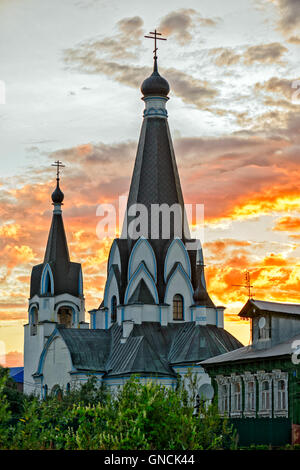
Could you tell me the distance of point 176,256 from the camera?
46125mm

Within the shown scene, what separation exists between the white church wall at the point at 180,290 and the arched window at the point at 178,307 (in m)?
0.19

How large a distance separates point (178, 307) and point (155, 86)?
11456 mm

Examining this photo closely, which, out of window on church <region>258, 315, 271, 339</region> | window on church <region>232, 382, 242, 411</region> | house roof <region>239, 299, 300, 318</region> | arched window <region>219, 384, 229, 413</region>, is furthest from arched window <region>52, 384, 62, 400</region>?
window on church <region>258, 315, 271, 339</region>

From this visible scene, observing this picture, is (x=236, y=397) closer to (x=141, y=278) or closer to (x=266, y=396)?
(x=266, y=396)

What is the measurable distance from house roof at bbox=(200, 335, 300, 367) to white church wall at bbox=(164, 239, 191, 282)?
10.8m

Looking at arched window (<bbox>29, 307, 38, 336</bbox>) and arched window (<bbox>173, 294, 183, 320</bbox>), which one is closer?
arched window (<bbox>173, 294, 183, 320</bbox>)

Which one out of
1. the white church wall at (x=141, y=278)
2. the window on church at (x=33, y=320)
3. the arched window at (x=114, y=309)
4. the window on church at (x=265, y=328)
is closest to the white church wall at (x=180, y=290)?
the white church wall at (x=141, y=278)

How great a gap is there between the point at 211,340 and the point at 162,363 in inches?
99.8

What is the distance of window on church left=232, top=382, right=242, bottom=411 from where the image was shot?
33647mm

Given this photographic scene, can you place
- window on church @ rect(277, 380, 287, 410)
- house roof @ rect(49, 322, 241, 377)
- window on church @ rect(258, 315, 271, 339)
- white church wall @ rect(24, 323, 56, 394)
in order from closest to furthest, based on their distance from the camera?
window on church @ rect(277, 380, 287, 410), window on church @ rect(258, 315, 271, 339), house roof @ rect(49, 322, 241, 377), white church wall @ rect(24, 323, 56, 394)

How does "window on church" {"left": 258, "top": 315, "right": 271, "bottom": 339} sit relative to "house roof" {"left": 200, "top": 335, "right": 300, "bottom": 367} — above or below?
above

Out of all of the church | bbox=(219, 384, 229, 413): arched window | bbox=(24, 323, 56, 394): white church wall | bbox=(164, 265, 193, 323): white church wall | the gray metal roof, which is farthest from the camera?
bbox=(24, 323, 56, 394): white church wall

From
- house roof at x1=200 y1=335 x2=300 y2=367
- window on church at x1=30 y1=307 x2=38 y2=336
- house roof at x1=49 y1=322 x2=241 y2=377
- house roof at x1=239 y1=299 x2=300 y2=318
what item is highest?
window on church at x1=30 y1=307 x2=38 y2=336

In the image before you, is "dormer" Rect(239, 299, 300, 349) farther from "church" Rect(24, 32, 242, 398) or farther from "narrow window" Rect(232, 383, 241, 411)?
"church" Rect(24, 32, 242, 398)
